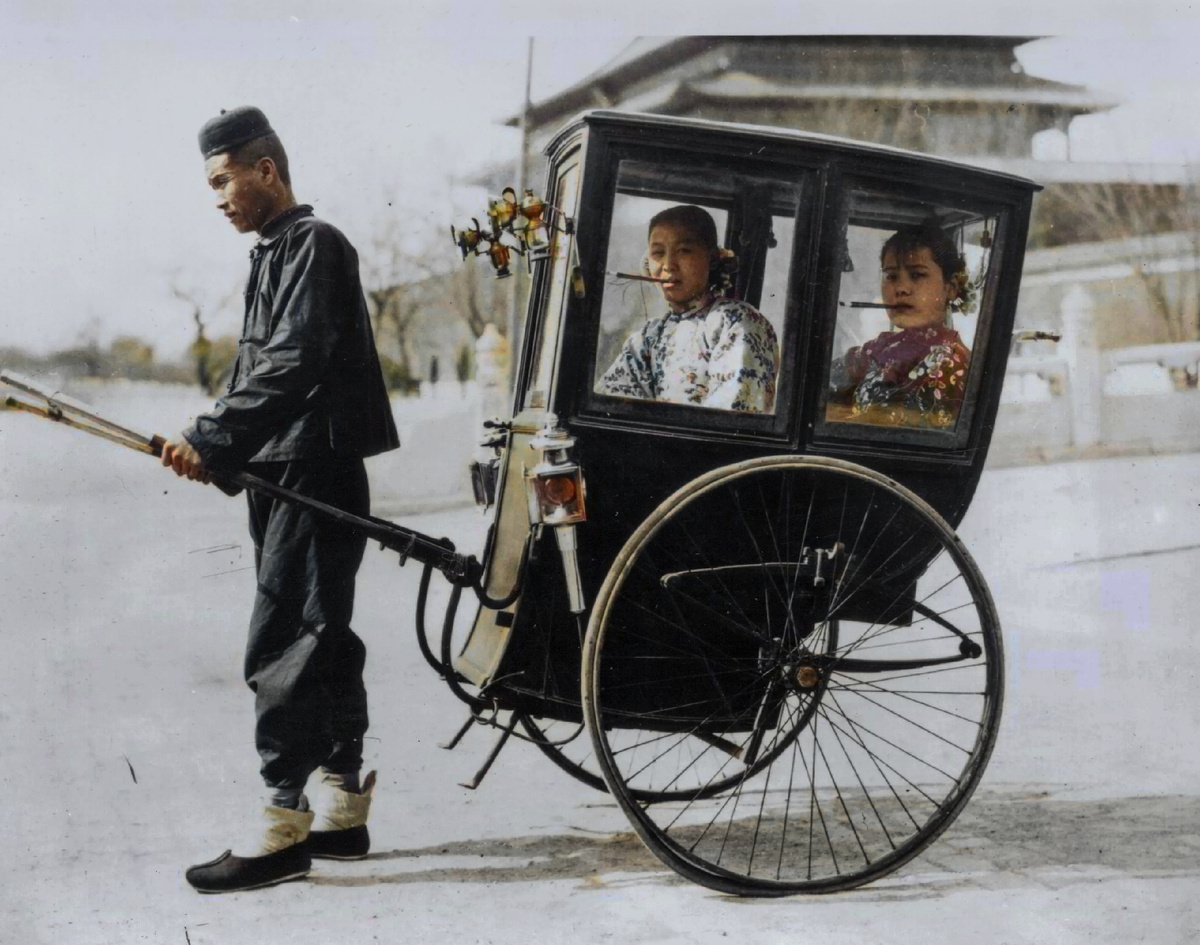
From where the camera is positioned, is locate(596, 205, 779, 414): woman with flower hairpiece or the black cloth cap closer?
locate(596, 205, 779, 414): woman with flower hairpiece

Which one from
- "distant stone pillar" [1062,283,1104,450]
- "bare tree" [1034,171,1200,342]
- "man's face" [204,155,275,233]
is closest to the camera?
"man's face" [204,155,275,233]

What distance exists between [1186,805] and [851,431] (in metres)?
1.58

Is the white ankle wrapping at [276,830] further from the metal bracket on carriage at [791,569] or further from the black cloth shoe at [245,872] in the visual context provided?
the metal bracket on carriage at [791,569]

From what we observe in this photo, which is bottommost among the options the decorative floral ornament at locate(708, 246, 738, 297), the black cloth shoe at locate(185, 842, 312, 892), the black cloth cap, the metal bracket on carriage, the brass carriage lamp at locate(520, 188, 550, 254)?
the black cloth shoe at locate(185, 842, 312, 892)

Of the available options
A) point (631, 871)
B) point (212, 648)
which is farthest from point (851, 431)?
point (212, 648)

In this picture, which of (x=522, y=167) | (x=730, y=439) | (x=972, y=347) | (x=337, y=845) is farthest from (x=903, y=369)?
(x=337, y=845)

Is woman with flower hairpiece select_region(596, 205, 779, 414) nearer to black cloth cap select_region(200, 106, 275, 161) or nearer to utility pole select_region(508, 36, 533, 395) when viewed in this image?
utility pole select_region(508, 36, 533, 395)

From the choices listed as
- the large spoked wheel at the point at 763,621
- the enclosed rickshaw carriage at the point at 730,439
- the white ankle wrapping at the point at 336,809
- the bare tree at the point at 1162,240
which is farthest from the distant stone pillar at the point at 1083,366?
the white ankle wrapping at the point at 336,809

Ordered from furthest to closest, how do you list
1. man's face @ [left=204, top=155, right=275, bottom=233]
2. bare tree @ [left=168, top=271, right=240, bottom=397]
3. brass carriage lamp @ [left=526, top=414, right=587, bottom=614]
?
bare tree @ [left=168, top=271, right=240, bottom=397] → man's face @ [left=204, top=155, right=275, bottom=233] → brass carriage lamp @ [left=526, top=414, right=587, bottom=614]

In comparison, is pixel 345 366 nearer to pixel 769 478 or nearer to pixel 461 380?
pixel 769 478

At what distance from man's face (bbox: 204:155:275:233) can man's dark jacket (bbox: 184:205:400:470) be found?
0.18 ft

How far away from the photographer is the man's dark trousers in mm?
2844

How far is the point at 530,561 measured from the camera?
2.75 metres

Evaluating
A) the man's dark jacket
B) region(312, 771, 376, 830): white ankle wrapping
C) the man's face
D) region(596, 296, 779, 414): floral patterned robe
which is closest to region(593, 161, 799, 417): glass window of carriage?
region(596, 296, 779, 414): floral patterned robe
